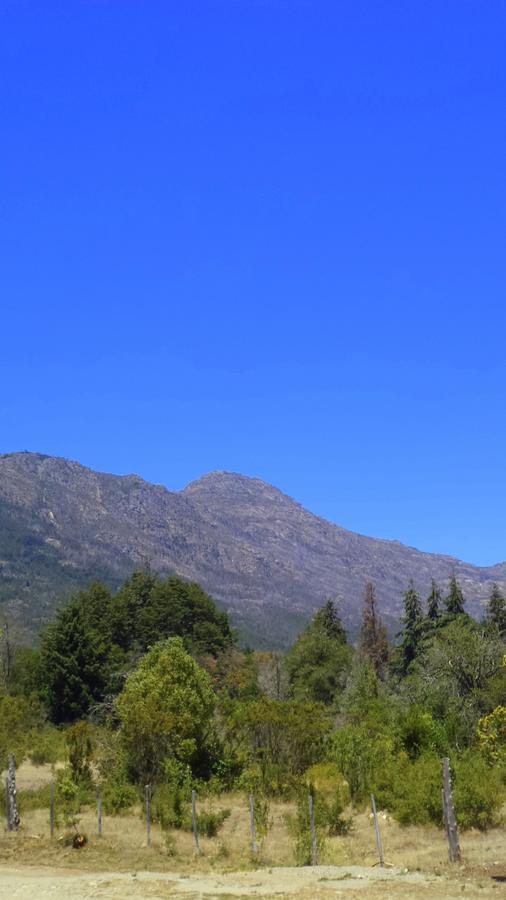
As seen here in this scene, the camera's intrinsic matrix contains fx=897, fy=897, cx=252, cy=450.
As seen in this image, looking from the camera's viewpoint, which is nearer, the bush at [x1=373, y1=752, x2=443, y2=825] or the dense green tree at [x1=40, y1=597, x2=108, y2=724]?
the bush at [x1=373, y1=752, x2=443, y2=825]

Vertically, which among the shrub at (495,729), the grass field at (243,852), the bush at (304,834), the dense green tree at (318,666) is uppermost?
the dense green tree at (318,666)

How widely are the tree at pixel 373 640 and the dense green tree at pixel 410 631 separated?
12.6 ft

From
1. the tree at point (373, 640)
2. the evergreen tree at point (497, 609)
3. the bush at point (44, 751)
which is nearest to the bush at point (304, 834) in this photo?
the bush at point (44, 751)

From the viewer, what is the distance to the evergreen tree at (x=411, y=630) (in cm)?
8400

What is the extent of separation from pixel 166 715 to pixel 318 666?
3801 cm

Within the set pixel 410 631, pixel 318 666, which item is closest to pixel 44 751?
pixel 318 666

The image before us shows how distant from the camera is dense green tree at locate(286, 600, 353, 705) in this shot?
73625 millimetres

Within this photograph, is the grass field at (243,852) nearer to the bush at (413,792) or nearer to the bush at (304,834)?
the bush at (304,834)

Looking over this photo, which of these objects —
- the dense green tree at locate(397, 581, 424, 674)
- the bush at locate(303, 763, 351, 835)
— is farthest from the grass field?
the dense green tree at locate(397, 581, 424, 674)

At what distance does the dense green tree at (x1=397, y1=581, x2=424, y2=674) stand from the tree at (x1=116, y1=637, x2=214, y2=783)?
43925mm

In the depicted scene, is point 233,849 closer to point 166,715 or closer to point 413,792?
point 413,792

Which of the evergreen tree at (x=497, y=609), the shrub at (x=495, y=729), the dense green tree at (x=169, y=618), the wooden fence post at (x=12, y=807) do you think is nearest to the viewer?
the shrub at (x=495, y=729)

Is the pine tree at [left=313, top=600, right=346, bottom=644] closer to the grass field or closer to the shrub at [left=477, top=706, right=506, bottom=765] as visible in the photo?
the grass field

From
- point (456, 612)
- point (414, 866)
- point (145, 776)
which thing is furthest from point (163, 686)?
point (456, 612)
